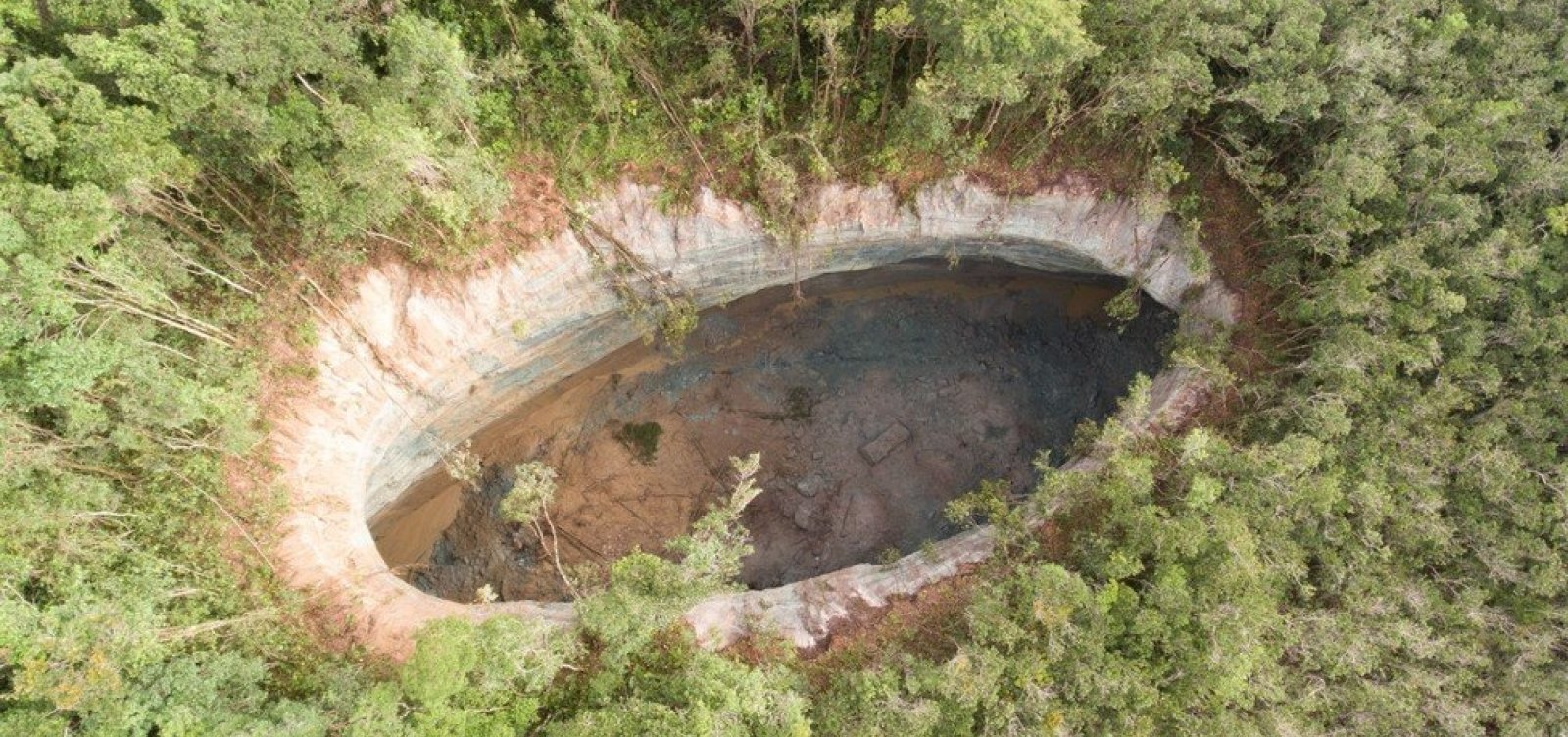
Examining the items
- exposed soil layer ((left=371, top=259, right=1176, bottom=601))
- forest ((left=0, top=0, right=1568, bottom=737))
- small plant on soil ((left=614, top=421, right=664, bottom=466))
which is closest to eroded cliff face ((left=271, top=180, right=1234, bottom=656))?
forest ((left=0, top=0, right=1568, bottom=737))

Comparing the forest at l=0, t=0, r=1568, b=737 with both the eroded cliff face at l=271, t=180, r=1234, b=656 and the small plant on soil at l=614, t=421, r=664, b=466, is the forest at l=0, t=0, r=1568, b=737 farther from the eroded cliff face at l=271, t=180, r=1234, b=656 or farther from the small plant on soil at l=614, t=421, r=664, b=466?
the small plant on soil at l=614, t=421, r=664, b=466

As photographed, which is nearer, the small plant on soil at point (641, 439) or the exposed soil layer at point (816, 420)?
the exposed soil layer at point (816, 420)

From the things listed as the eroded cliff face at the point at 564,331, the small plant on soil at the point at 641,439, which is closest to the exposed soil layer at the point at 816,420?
the small plant on soil at the point at 641,439

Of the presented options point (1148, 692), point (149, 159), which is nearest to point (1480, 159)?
point (1148, 692)

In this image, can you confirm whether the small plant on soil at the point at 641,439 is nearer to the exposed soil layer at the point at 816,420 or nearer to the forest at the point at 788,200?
the exposed soil layer at the point at 816,420

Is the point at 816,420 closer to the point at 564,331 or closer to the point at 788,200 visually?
the point at 564,331

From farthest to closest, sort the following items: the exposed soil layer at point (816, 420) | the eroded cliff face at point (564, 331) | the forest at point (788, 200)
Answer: the exposed soil layer at point (816, 420) < the eroded cliff face at point (564, 331) < the forest at point (788, 200)

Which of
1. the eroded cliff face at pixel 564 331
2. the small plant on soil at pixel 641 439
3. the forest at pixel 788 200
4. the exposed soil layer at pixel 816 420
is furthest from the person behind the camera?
the small plant on soil at pixel 641 439
